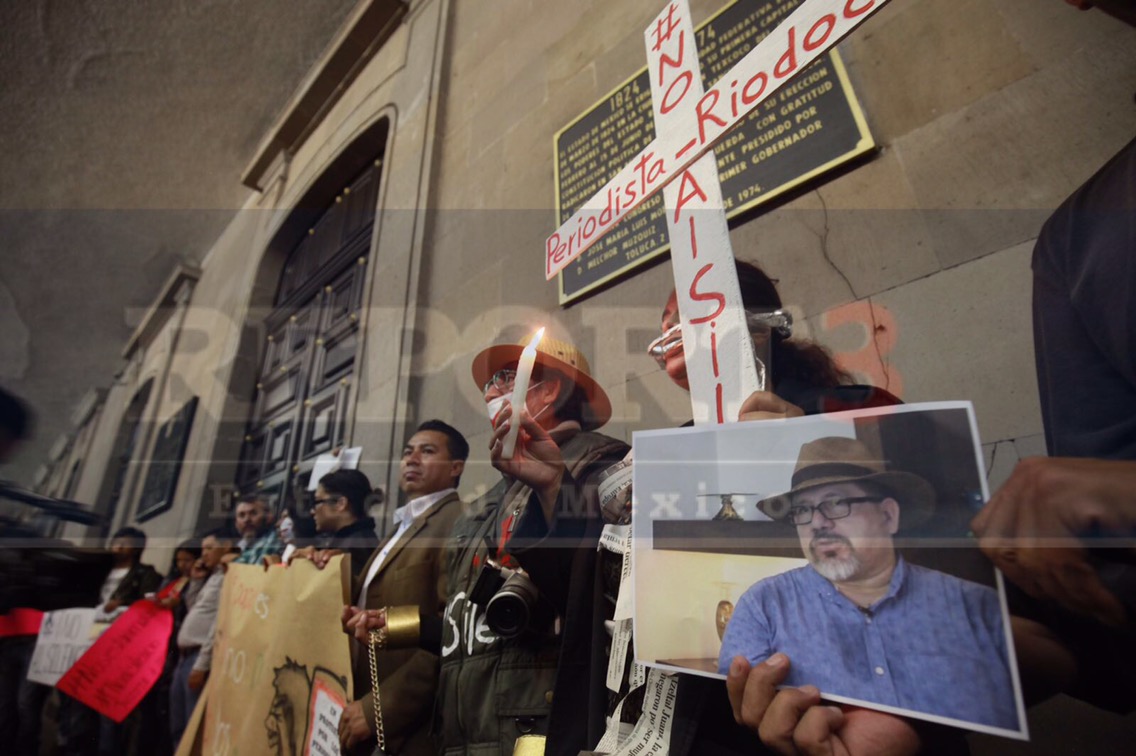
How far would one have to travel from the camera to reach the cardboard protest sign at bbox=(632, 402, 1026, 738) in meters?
0.46

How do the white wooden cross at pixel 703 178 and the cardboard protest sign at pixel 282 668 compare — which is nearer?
the white wooden cross at pixel 703 178

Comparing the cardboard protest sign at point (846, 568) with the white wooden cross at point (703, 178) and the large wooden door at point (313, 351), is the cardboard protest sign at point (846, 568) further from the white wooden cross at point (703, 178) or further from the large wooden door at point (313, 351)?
the large wooden door at point (313, 351)

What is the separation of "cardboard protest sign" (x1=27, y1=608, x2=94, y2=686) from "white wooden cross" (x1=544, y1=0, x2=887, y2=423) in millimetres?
3562

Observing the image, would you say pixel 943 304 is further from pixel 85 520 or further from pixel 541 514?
pixel 85 520

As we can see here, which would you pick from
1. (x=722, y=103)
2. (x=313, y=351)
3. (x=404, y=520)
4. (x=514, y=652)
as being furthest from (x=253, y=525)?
(x=722, y=103)

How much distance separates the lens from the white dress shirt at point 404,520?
1.73 meters

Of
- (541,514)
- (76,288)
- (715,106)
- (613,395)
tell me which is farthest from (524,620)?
(76,288)

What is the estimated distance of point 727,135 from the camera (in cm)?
128

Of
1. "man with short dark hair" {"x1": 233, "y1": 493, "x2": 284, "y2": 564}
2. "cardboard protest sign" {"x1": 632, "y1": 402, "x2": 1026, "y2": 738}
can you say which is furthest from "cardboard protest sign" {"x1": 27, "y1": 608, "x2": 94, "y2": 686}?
"cardboard protest sign" {"x1": 632, "y1": 402, "x2": 1026, "y2": 738}

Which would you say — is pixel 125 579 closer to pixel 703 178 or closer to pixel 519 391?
pixel 519 391

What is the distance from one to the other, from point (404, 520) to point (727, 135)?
1.55 metres

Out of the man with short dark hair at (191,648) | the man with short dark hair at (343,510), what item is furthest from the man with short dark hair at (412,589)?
the man with short dark hair at (191,648)

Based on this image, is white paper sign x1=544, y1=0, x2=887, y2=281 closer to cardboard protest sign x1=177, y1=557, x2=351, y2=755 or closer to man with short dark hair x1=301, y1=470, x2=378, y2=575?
cardboard protest sign x1=177, y1=557, x2=351, y2=755

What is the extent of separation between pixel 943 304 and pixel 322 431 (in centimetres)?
392
